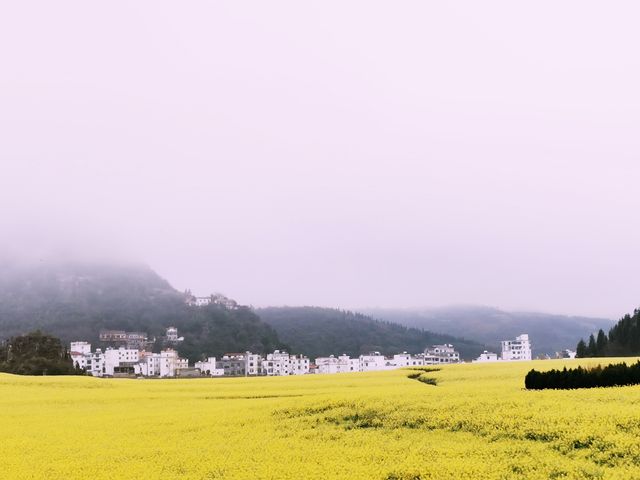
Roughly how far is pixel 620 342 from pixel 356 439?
287 feet

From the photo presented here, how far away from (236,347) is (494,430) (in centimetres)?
18757

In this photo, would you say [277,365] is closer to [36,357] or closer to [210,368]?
[210,368]

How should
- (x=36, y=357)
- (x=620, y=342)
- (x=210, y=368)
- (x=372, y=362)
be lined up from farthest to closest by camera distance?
(x=372, y=362) < (x=210, y=368) < (x=620, y=342) < (x=36, y=357)

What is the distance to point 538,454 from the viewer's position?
12984mm

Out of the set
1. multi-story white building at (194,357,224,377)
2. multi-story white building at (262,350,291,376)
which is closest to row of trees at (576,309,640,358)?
multi-story white building at (262,350,291,376)

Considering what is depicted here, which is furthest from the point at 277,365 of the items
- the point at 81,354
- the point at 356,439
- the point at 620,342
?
the point at 356,439

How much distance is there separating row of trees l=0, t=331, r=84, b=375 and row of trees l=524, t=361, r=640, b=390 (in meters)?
72.1

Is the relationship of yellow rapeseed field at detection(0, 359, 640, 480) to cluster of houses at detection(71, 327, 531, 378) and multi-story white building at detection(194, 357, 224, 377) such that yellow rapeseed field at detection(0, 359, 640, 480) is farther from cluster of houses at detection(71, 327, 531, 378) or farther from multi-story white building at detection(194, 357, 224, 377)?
cluster of houses at detection(71, 327, 531, 378)

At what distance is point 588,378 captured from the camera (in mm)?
21703

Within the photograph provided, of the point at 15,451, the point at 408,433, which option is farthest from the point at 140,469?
the point at 408,433

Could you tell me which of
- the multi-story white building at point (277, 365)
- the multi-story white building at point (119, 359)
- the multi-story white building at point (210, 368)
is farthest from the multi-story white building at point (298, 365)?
the multi-story white building at point (119, 359)

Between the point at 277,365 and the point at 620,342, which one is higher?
the point at 620,342

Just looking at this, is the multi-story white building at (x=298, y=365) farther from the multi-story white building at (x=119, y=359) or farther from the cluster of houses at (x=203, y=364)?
the multi-story white building at (x=119, y=359)

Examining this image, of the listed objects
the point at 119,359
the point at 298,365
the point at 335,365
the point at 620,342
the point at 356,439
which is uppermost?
the point at 356,439
